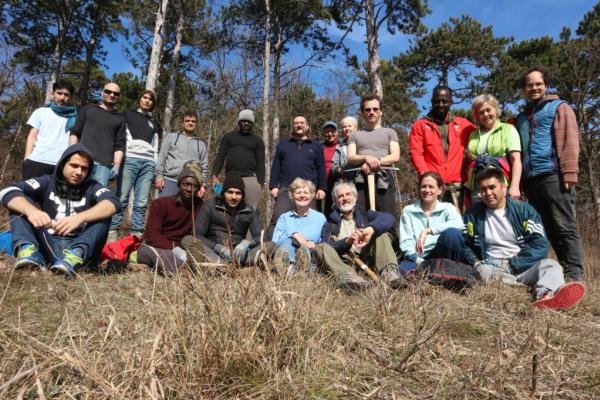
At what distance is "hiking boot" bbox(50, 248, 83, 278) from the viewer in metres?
2.82

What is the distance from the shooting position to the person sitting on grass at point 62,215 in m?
3.00


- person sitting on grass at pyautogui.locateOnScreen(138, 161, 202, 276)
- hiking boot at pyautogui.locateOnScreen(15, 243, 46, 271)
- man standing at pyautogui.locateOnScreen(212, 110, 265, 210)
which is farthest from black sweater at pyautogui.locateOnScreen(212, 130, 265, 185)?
hiking boot at pyautogui.locateOnScreen(15, 243, 46, 271)

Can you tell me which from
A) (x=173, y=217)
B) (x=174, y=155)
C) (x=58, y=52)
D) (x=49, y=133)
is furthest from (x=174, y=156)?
(x=58, y=52)

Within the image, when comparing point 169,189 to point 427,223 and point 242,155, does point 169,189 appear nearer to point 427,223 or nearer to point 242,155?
point 242,155

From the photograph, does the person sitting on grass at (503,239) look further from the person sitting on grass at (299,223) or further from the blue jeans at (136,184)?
the blue jeans at (136,184)

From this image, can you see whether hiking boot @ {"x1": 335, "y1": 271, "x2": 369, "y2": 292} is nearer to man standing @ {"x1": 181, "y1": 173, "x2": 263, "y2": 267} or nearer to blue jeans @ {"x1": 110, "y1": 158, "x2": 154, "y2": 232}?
man standing @ {"x1": 181, "y1": 173, "x2": 263, "y2": 267}

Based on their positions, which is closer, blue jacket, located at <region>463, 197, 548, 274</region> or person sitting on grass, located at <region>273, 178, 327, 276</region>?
blue jacket, located at <region>463, 197, 548, 274</region>

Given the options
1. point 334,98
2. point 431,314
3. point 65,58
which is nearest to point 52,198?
point 431,314

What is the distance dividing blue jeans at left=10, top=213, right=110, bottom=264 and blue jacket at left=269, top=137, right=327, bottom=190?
2.13 metres

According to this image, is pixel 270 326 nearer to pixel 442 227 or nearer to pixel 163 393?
pixel 163 393

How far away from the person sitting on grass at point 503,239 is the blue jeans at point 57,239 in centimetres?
318

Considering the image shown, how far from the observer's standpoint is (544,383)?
1.41 m

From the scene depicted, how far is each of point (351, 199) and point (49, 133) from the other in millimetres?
3488

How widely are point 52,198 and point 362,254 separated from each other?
9.27ft
